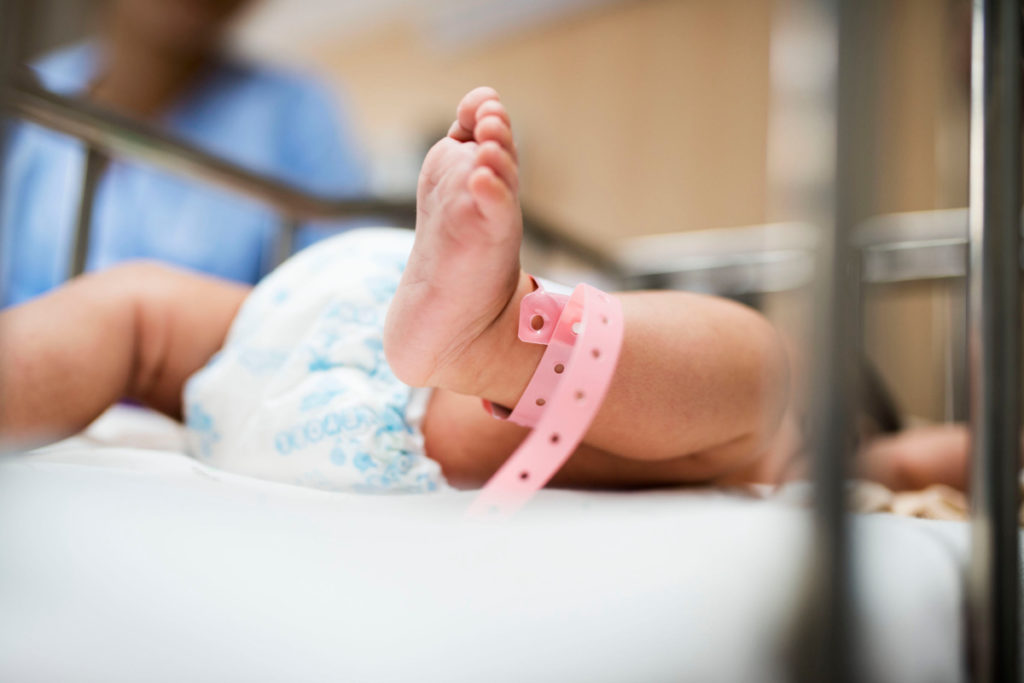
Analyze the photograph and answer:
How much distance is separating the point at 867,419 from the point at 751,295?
3.34ft

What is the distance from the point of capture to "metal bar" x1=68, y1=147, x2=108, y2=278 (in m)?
0.55

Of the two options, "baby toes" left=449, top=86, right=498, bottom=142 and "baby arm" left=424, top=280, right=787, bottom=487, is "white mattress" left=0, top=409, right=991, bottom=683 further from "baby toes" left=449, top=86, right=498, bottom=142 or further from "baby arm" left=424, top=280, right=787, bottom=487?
"baby toes" left=449, top=86, right=498, bottom=142

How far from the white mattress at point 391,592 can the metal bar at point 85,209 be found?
26 centimetres

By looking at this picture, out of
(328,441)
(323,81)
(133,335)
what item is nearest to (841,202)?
(328,441)

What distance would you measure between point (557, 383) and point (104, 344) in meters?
0.30

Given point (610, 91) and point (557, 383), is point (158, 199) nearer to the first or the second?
point (557, 383)

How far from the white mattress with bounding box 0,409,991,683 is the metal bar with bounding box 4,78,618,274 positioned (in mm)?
183

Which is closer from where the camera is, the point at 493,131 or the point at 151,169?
the point at 493,131

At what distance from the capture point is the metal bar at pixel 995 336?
0.96ft

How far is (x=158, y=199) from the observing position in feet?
2.03

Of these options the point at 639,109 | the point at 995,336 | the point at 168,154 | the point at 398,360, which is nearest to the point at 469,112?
the point at 398,360

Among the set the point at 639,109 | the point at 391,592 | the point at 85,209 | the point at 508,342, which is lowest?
the point at 391,592

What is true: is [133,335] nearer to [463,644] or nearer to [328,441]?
[328,441]

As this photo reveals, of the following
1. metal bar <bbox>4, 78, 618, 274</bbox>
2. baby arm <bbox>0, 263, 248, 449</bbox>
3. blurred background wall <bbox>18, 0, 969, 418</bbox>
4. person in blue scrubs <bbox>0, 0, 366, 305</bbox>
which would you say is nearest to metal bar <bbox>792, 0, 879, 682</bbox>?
metal bar <bbox>4, 78, 618, 274</bbox>
